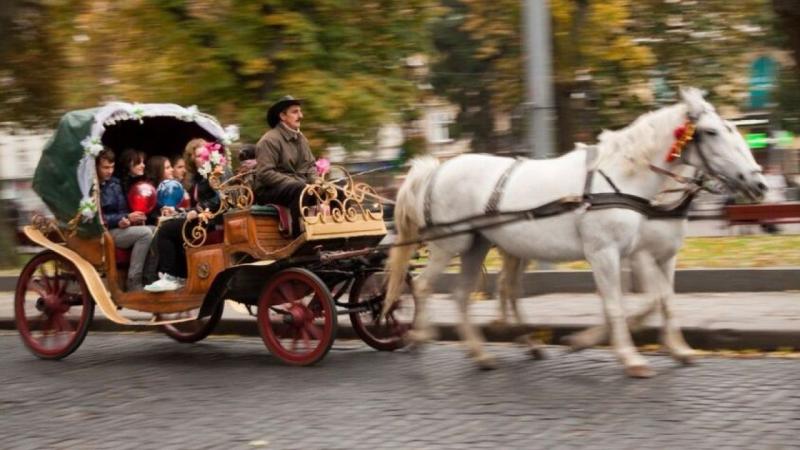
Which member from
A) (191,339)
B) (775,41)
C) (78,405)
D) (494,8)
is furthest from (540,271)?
(775,41)

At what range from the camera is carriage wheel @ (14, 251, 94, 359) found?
33.9 feet

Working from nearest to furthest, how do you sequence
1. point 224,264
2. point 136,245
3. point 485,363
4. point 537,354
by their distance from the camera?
point 485,363 → point 537,354 → point 224,264 → point 136,245

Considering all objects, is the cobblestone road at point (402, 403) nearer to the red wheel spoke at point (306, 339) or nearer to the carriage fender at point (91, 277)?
the red wheel spoke at point (306, 339)

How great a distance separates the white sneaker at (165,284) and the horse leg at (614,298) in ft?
12.3

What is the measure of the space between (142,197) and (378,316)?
8.06 feet

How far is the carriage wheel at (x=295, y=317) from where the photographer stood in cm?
901

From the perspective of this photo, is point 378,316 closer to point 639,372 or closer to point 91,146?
point 639,372

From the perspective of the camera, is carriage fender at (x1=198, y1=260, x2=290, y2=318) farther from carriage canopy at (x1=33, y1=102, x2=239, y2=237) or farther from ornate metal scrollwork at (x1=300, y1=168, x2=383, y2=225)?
carriage canopy at (x1=33, y1=102, x2=239, y2=237)

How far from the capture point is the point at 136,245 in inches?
396

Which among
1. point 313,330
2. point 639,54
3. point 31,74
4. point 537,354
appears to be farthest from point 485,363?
point 31,74

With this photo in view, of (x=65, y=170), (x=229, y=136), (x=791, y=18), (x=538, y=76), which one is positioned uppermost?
(x=791, y=18)

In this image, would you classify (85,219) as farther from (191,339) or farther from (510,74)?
(510,74)

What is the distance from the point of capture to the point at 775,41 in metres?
26.8

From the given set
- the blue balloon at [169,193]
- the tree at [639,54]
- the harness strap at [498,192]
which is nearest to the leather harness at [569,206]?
the harness strap at [498,192]
